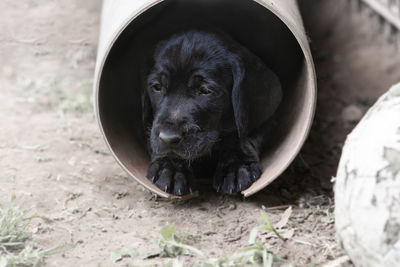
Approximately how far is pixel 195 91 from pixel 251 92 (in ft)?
1.15

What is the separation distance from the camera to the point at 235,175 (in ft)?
11.3

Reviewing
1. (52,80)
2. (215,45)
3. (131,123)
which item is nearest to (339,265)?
(215,45)

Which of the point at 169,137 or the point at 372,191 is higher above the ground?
→ the point at 169,137

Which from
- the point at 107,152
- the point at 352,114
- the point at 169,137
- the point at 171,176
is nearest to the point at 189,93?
the point at 169,137

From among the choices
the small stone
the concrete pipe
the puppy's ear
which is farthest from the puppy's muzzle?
the small stone

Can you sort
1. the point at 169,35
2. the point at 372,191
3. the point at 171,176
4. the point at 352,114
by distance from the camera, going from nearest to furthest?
the point at 372,191 < the point at 171,176 < the point at 169,35 < the point at 352,114

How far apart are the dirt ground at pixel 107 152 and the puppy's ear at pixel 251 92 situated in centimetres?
46

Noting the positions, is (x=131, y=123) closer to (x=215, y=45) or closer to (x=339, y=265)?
(x=215, y=45)

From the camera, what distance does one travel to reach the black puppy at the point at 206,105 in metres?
3.22

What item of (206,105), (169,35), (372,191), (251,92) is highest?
(169,35)

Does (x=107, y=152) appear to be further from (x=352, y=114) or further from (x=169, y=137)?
(x=352, y=114)

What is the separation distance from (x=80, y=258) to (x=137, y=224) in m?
0.47

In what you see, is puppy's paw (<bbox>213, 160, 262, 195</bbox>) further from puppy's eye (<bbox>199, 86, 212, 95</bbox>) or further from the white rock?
the white rock

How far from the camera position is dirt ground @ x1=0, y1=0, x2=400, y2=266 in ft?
9.69
